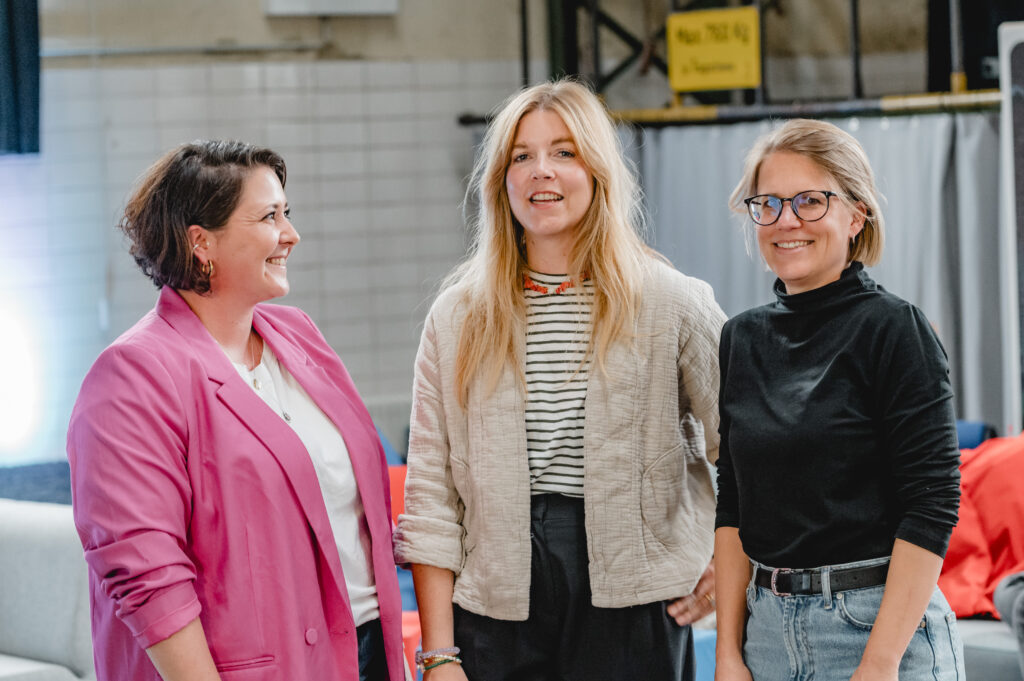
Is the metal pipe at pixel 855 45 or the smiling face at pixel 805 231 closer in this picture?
the smiling face at pixel 805 231

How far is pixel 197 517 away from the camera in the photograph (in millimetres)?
1570

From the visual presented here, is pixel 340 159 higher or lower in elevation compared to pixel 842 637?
higher

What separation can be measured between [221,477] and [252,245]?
38 cm

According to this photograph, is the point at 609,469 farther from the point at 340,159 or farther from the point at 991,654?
the point at 340,159

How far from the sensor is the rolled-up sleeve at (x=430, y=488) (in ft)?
6.17

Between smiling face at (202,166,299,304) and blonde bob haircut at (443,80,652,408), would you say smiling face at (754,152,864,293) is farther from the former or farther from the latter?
smiling face at (202,166,299,304)

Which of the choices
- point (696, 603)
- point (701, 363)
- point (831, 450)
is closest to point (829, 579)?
point (831, 450)

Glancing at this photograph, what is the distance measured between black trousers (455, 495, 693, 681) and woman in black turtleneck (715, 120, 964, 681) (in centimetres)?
20

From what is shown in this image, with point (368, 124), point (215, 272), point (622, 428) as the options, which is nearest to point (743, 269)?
point (368, 124)

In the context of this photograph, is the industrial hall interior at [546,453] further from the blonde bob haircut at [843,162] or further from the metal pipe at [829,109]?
the metal pipe at [829,109]

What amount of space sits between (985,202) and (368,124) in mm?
2916

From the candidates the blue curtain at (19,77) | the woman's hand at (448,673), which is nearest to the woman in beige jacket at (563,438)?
the woman's hand at (448,673)

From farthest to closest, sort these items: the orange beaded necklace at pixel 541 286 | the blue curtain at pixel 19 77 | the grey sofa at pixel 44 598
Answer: the blue curtain at pixel 19 77
the grey sofa at pixel 44 598
the orange beaded necklace at pixel 541 286

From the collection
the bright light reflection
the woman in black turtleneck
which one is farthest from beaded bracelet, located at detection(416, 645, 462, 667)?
the bright light reflection
